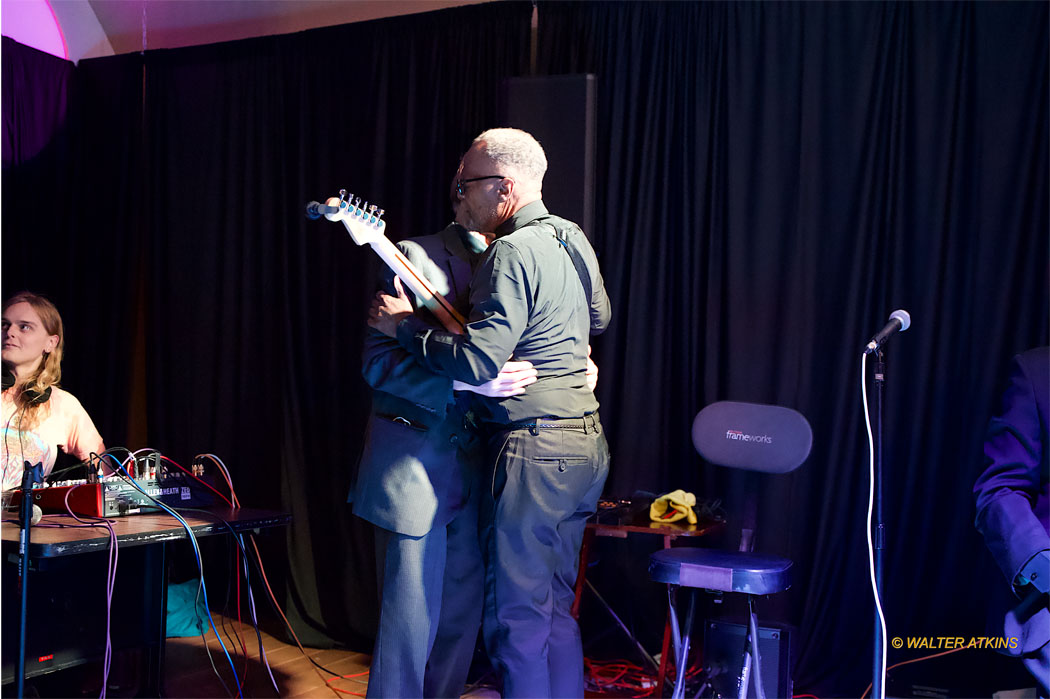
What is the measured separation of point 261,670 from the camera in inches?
143

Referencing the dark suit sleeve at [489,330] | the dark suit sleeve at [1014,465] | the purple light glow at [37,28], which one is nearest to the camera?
the dark suit sleeve at [489,330]

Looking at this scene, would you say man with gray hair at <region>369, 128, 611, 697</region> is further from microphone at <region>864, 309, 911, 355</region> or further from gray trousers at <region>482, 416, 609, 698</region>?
microphone at <region>864, 309, 911, 355</region>

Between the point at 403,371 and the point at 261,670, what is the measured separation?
1862mm

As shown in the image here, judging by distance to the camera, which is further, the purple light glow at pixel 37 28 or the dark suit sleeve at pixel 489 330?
the purple light glow at pixel 37 28

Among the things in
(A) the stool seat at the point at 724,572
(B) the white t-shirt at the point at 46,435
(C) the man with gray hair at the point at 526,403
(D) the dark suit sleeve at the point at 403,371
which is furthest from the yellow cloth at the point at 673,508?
(B) the white t-shirt at the point at 46,435

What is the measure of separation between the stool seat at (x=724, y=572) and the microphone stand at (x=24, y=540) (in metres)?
1.64

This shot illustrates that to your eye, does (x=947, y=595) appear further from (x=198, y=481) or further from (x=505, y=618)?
(x=198, y=481)

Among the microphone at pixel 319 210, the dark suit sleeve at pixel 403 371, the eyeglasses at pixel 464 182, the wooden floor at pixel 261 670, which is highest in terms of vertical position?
the eyeglasses at pixel 464 182

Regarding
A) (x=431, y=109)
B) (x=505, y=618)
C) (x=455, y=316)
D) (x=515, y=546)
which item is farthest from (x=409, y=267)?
(x=431, y=109)

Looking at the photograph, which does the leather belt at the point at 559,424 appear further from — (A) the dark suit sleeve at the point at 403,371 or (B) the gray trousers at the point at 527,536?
(A) the dark suit sleeve at the point at 403,371

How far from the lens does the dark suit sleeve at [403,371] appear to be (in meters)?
2.41

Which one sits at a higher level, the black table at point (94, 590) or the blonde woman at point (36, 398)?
the blonde woman at point (36, 398)

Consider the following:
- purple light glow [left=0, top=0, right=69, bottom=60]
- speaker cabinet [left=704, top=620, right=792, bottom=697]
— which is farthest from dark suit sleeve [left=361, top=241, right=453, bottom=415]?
purple light glow [left=0, top=0, right=69, bottom=60]

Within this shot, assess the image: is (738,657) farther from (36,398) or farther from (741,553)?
(36,398)
